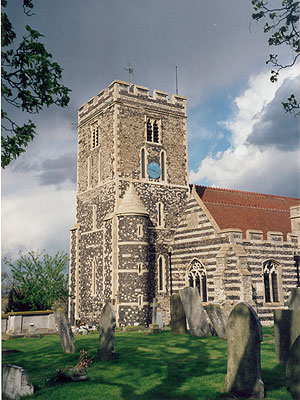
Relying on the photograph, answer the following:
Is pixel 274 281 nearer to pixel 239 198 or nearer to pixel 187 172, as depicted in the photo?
pixel 239 198

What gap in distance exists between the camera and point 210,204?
25.5 metres

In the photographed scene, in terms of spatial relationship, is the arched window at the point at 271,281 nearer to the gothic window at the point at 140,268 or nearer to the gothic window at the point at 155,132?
the gothic window at the point at 140,268

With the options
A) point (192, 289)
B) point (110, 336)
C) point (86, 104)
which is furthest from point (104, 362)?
point (86, 104)

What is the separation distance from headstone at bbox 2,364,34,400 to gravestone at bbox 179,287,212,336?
883cm

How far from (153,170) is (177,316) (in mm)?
13163

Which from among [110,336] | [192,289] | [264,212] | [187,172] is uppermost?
[187,172]

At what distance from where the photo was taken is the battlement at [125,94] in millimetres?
27623

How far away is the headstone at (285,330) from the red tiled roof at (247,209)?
1242 cm

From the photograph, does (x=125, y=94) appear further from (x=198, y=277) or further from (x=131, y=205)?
(x=198, y=277)

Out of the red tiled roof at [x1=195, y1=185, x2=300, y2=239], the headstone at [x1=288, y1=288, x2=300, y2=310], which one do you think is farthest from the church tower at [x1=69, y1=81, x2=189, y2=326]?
the headstone at [x1=288, y1=288, x2=300, y2=310]

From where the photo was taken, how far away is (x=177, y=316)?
55.2 ft

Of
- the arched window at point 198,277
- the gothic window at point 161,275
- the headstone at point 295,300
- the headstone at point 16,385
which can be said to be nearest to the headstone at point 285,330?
the headstone at point 295,300

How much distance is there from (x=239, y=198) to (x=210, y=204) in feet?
12.8

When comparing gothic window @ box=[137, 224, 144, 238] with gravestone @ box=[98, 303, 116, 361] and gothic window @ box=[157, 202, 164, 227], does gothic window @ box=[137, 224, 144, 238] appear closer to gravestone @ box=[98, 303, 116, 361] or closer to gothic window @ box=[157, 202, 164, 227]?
gothic window @ box=[157, 202, 164, 227]
